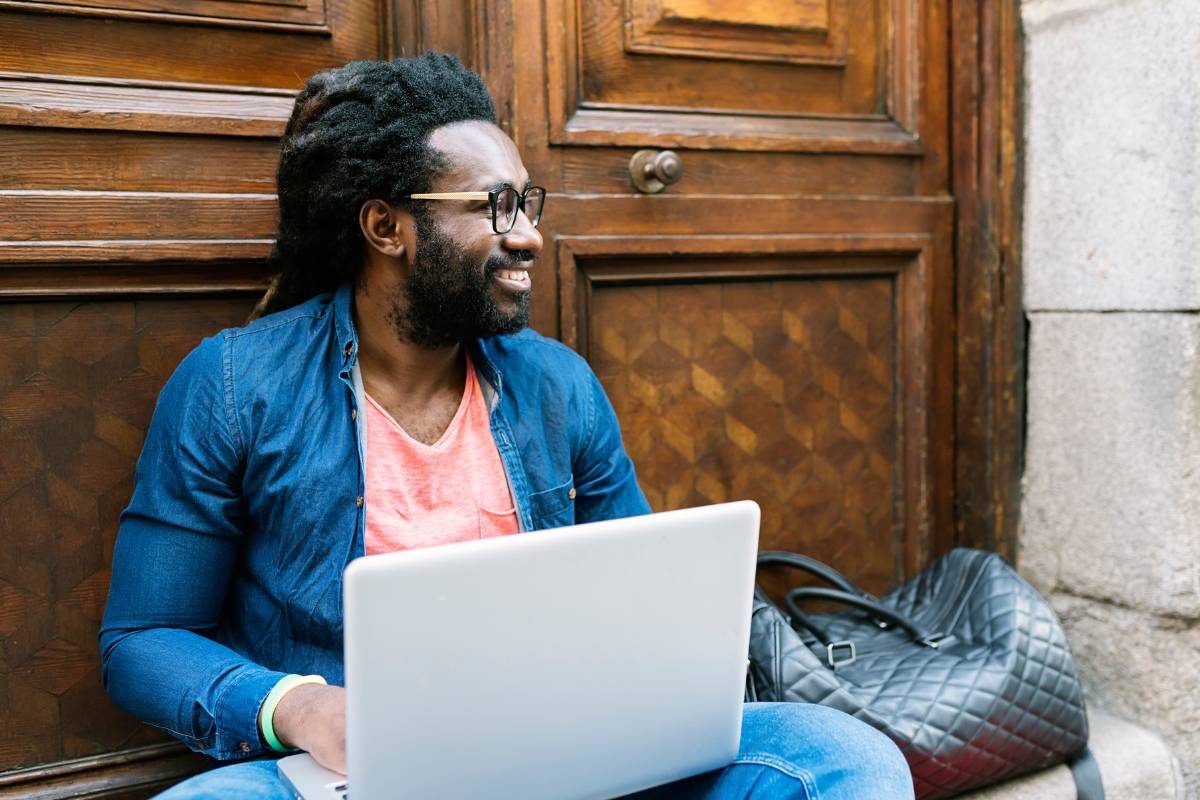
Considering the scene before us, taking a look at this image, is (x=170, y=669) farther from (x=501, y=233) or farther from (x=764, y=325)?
(x=764, y=325)

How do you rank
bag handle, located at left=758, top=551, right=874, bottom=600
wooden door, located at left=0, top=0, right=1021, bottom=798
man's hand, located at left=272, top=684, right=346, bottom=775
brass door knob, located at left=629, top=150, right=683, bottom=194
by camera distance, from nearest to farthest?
man's hand, located at left=272, top=684, right=346, bottom=775
wooden door, located at left=0, top=0, right=1021, bottom=798
brass door knob, located at left=629, top=150, right=683, bottom=194
bag handle, located at left=758, top=551, right=874, bottom=600

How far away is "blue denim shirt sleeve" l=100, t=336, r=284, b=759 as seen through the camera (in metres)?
1.26

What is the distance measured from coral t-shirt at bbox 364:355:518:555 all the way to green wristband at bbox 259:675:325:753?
8.8 inches

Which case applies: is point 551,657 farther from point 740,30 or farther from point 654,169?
point 740,30

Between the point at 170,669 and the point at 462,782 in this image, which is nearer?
the point at 462,782

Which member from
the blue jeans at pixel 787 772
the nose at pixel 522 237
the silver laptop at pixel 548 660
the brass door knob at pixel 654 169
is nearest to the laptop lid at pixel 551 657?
the silver laptop at pixel 548 660

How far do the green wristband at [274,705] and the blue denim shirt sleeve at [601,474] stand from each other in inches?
20.6

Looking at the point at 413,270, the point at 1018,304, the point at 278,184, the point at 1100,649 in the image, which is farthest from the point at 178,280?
the point at 1100,649

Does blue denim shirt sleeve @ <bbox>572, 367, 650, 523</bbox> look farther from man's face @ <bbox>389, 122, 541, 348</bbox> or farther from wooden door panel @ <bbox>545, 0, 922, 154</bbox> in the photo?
wooden door panel @ <bbox>545, 0, 922, 154</bbox>

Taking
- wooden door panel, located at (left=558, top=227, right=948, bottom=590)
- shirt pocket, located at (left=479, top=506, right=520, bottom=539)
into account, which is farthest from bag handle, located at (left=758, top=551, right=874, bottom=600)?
shirt pocket, located at (left=479, top=506, right=520, bottom=539)

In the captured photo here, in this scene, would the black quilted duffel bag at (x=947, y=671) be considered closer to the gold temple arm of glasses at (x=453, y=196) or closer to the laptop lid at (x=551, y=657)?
the laptop lid at (x=551, y=657)

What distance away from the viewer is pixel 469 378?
1.57 metres

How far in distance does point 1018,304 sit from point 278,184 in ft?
4.75

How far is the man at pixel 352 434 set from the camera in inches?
50.4
